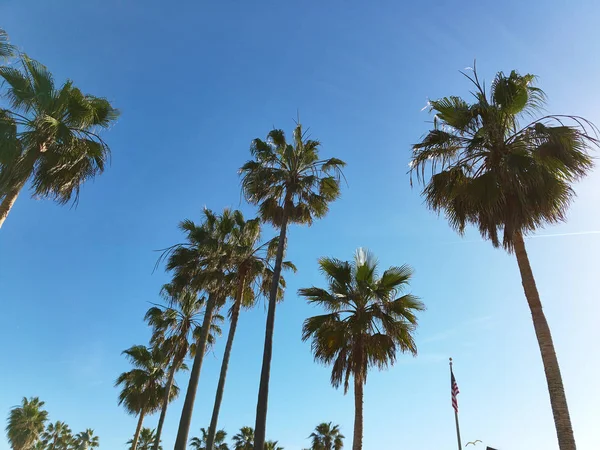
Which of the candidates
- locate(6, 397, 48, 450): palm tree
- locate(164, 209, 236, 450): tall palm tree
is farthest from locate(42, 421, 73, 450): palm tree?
locate(164, 209, 236, 450): tall palm tree

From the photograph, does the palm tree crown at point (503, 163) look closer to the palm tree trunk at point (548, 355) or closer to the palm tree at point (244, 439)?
the palm tree trunk at point (548, 355)

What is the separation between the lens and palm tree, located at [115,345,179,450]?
30656 mm

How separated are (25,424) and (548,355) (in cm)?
7151

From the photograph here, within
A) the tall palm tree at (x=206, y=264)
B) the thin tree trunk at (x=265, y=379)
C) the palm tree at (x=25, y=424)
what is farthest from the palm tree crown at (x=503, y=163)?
the palm tree at (x=25, y=424)

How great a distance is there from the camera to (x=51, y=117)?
1169 centimetres

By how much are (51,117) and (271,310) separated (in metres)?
9.54

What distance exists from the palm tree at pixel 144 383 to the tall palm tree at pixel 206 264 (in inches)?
442

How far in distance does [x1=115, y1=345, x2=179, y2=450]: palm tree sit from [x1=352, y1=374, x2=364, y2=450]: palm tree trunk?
19.2 metres

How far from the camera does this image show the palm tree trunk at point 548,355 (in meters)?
7.88

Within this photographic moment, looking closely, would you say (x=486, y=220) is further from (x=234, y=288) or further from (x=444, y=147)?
(x=234, y=288)

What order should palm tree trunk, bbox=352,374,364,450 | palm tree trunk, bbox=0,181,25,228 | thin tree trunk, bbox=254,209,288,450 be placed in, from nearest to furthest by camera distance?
palm tree trunk, bbox=0,181,25,228 → thin tree trunk, bbox=254,209,288,450 → palm tree trunk, bbox=352,374,364,450

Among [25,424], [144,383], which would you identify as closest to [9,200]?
[144,383]

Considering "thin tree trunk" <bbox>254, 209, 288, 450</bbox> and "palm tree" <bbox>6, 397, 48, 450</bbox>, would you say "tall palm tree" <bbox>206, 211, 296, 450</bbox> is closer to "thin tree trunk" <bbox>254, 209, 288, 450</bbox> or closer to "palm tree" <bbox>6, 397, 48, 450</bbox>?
"thin tree trunk" <bbox>254, 209, 288, 450</bbox>

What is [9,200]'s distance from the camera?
38.2 feet
